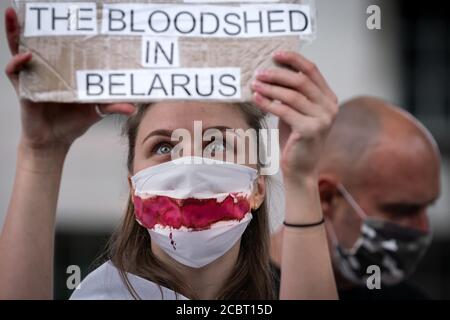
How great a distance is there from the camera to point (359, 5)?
4.21m

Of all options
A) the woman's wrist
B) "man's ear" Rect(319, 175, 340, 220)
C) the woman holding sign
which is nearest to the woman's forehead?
the woman holding sign

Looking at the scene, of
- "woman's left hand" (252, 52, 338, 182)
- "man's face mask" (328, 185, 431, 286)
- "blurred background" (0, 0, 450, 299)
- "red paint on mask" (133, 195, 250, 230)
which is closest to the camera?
"woman's left hand" (252, 52, 338, 182)

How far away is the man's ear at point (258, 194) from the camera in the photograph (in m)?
3.17

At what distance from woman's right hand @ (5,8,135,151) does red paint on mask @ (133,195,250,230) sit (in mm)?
304

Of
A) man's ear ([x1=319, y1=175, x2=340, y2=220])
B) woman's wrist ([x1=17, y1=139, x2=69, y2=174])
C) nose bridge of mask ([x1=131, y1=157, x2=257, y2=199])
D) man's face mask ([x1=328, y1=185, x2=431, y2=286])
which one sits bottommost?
man's face mask ([x1=328, y1=185, x2=431, y2=286])

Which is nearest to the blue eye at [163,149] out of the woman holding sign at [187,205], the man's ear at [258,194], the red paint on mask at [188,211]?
the woman holding sign at [187,205]

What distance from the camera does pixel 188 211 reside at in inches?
119

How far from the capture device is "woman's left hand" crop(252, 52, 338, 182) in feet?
9.35

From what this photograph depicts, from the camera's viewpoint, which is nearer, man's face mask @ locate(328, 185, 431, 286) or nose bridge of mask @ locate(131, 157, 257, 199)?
nose bridge of mask @ locate(131, 157, 257, 199)

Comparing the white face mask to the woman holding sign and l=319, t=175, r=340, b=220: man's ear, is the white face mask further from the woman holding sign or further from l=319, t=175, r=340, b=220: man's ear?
l=319, t=175, r=340, b=220: man's ear

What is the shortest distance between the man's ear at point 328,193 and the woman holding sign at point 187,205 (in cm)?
93

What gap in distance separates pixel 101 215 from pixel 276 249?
5.49ft

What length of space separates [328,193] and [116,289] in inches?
52.7
